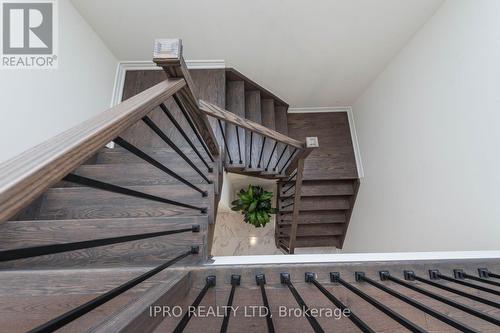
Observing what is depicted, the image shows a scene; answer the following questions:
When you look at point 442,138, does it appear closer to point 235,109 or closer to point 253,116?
point 253,116

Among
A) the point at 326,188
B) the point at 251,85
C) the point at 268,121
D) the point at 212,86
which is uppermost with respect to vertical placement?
the point at 251,85

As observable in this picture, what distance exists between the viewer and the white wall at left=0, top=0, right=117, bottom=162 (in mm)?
1542

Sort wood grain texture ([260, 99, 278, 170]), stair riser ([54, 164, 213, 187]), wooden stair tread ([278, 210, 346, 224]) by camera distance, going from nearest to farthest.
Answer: stair riser ([54, 164, 213, 187]), wood grain texture ([260, 99, 278, 170]), wooden stair tread ([278, 210, 346, 224])

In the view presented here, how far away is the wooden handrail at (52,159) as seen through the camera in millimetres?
299

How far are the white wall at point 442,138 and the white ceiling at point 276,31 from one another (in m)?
0.28

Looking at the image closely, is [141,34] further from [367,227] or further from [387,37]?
[367,227]

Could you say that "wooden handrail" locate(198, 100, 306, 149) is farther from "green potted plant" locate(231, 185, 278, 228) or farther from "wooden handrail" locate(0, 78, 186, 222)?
"green potted plant" locate(231, 185, 278, 228)

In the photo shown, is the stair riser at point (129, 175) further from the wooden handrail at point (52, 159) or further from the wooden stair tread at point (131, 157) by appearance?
the wooden handrail at point (52, 159)

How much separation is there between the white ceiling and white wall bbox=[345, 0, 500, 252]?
0.28 metres

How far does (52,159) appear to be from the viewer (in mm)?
363

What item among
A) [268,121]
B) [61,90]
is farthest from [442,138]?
[61,90]

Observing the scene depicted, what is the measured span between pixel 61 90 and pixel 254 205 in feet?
8.13

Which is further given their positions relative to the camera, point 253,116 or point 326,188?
point 326,188

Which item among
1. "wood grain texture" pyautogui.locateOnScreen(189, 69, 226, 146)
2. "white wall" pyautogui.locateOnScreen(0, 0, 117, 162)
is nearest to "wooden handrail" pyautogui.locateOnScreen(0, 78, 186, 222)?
"white wall" pyautogui.locateOnScreen(0, 0, 117, 162)
